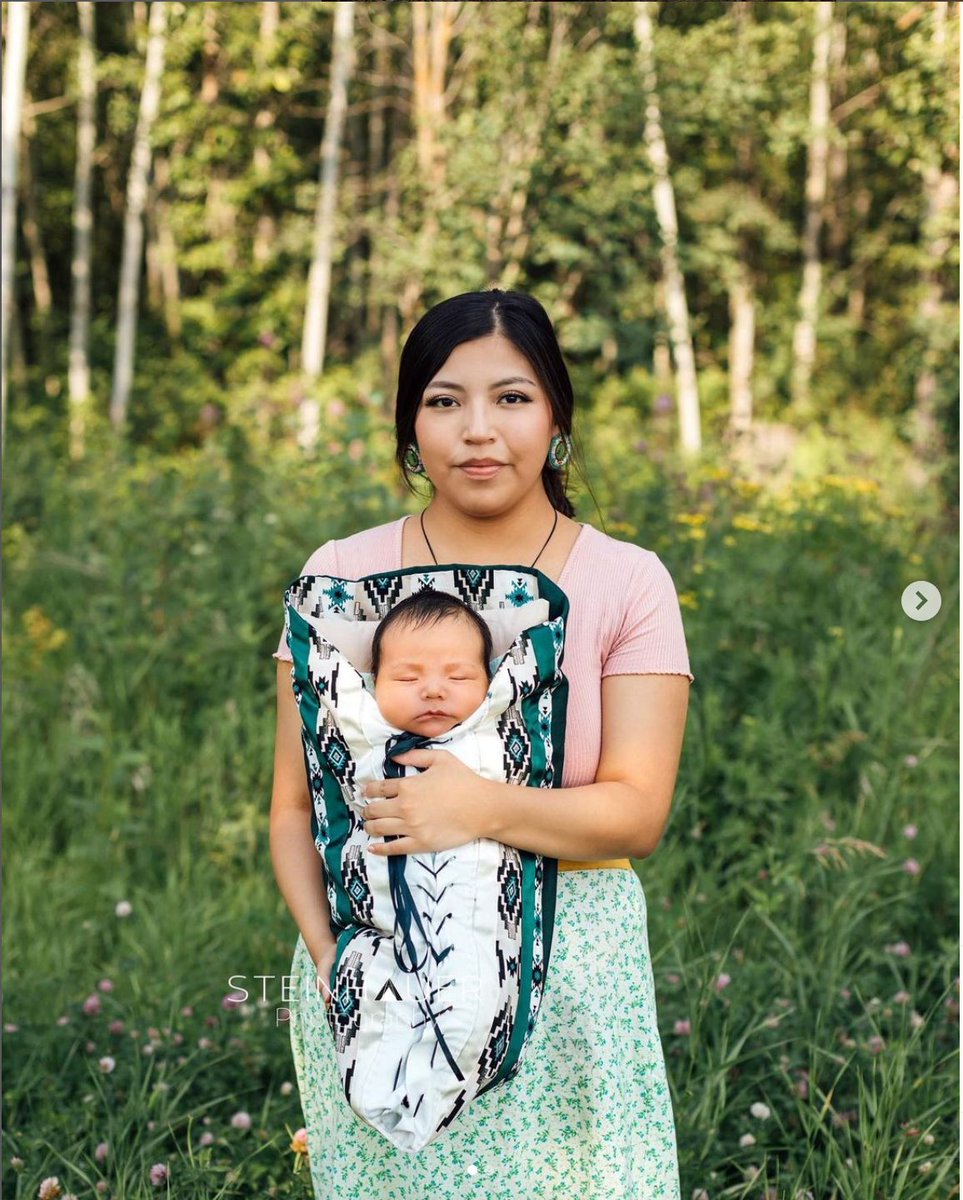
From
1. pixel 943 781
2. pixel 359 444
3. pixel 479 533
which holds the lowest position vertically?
pixel 943 781

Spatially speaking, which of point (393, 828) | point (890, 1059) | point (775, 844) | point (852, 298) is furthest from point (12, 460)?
point (852, 298)

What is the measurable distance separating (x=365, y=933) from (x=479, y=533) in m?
0.53

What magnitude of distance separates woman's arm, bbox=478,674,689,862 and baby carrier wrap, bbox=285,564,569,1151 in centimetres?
4

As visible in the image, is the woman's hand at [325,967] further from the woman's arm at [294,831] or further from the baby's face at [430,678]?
the baby's face at [430,678]

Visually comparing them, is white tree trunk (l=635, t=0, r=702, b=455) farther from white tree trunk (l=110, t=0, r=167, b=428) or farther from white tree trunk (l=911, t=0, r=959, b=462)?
white tree trunk (l=110, t=0, r=167, b=428)

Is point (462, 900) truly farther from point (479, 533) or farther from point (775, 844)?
point (775, 844)

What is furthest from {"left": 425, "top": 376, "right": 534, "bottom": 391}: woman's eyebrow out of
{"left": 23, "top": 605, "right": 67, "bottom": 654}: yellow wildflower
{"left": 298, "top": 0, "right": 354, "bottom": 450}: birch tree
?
{"left": 298, "top": 0, "right": 354, "bottom": 450}: birch tree

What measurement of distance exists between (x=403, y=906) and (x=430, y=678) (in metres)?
0.25

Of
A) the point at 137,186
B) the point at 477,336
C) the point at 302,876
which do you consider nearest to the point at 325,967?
the point at 302,876

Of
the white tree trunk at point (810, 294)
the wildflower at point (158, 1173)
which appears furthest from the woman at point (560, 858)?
the white tree trunk at point (810, 294)

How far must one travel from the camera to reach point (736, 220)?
16.9m

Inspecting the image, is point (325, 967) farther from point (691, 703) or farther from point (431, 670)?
point (691, 703)

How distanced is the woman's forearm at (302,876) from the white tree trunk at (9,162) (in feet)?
4.35

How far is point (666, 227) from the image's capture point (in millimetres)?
13805
